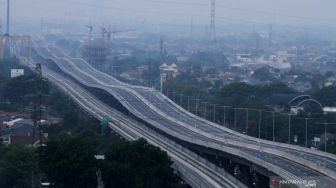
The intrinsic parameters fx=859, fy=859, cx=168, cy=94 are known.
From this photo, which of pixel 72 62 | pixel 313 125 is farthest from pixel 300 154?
pixel 72 62

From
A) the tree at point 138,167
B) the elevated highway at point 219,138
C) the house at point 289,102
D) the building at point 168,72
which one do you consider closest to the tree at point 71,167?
the tree at point 138,167

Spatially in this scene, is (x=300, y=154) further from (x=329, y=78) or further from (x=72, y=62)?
(x=72, y=62)

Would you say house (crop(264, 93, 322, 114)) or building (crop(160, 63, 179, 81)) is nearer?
house (crop(264, 93, 322, 114))

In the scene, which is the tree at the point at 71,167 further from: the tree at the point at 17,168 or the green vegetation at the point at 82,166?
the tree at the point at 17,168

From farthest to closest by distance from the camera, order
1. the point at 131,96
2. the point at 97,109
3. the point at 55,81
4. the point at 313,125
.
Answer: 1. the point at 55,81
2. the point at 131,96
3. the point at 97,109
4. the point at 313,125

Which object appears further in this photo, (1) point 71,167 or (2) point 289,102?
(2) point 289,102

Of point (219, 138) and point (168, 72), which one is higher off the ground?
point (168, 72)

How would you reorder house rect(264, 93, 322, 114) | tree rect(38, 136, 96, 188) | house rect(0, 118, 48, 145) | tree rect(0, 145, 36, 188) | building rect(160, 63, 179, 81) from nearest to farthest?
tree rect(38, 136, 96, 188) < tree rect(0, 145, 36, 188) < house rect(0, 118, 48, 145) < house rect(264, 93, 322, 114) < building rect(160, 63, 179, 81)

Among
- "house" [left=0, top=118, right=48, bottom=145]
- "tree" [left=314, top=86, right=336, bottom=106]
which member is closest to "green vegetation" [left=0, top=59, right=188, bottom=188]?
"house" [left=0, top=118, right=48, bottom=145]

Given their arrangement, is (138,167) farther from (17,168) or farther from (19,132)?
(19,132)

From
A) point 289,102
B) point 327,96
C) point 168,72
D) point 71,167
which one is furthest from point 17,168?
point 168,72

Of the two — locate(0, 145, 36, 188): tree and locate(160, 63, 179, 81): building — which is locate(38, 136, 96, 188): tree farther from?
locate(160, 63, 179, 81): building
